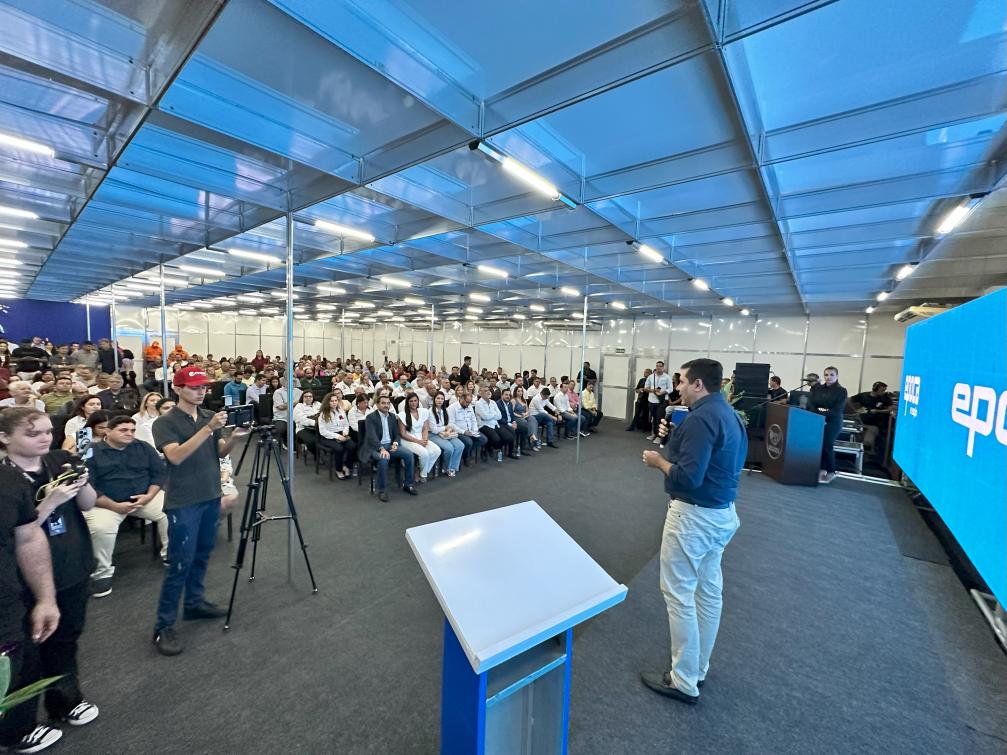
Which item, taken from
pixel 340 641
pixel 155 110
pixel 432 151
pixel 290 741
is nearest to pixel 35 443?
pixel 290 741

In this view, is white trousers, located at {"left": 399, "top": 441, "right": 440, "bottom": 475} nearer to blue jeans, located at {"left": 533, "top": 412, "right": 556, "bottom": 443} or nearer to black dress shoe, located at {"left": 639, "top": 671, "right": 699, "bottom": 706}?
blue jeans, located at {"left": 533, "top": 412, "right": 556, "bottom": 443}

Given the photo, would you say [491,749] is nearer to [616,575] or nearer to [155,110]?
[616,575]

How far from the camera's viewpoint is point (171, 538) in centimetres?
230

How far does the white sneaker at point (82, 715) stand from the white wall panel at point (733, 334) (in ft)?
40.7

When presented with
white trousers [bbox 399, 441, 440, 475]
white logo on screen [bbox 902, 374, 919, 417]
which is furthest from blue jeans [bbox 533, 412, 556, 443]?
white logo on screen [bbox 902, 374, 919, 417]

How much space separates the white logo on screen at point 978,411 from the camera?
1.99 meters

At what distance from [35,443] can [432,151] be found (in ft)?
8.27

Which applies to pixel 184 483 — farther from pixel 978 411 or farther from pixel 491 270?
pixel 491 270

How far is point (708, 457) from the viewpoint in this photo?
192 cm

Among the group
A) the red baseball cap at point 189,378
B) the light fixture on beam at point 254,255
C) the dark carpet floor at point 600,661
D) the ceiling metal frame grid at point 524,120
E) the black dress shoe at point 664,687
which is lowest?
the dark carpet floor at point 600,661

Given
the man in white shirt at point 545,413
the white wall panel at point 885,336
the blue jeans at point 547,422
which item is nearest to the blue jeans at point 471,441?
the man in white shirt at point 545,413

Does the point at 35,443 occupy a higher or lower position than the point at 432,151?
lower

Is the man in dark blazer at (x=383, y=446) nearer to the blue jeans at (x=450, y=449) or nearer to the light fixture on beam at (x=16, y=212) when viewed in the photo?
the blue jeans at (x=450, y=449)

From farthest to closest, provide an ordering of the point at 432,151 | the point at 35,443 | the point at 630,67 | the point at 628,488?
the point at 628,488 → the point at 432,151 → the point at 630,67 → the point at 35,443
